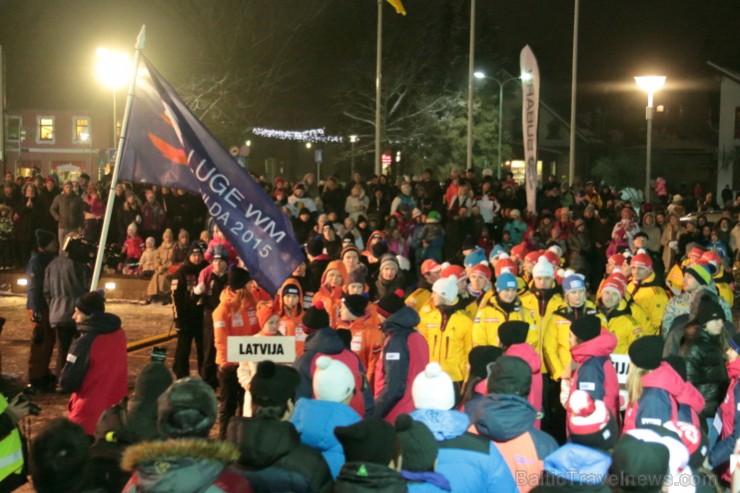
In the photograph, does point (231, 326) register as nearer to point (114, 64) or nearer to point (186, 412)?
point (186, 412)

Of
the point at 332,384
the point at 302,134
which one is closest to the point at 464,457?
the point at 332,384

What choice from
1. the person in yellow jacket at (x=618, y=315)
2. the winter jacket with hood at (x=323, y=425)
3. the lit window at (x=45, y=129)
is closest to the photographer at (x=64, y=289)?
the person in yellow jacket at (x=618, y=315)

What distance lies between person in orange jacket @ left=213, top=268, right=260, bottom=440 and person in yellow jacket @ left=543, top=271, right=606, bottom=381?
9.16 feet

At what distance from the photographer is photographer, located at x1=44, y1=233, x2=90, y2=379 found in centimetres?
1164

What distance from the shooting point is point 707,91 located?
74.8 meters

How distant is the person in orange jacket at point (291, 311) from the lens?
9.53m

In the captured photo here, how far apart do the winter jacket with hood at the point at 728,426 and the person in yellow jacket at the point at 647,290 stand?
3.76 meters

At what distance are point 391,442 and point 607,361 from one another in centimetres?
345

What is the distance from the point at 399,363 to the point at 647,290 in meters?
4.41

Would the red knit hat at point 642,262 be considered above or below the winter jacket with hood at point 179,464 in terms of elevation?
above

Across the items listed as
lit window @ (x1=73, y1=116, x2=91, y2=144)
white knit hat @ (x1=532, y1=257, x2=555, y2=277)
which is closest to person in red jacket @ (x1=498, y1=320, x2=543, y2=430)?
white knit hat @ (x1=532, y1=257, x2=555, y2=277)

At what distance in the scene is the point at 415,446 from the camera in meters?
4.66

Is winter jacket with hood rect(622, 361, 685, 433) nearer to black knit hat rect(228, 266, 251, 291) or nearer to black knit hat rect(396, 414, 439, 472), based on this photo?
black knit hat rect(396, 414, 439, 472)

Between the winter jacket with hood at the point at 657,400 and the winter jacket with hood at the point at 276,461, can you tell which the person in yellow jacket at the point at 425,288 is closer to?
the winter jacket with hood at the point at 657,400
